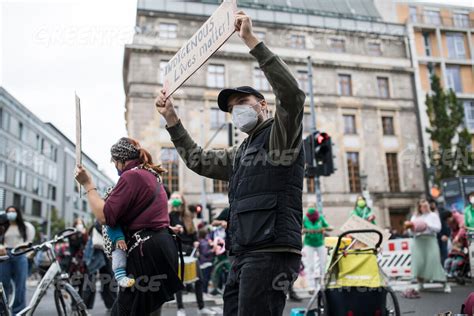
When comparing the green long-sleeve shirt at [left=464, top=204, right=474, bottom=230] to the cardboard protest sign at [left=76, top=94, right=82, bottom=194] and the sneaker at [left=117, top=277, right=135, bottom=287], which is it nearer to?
the sneaker at [left=117, top=277, right=135, bottom=287]

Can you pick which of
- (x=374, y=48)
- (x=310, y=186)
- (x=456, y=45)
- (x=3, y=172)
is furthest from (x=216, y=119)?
(x=3, y=172)

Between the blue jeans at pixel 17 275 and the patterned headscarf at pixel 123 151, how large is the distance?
156 inches

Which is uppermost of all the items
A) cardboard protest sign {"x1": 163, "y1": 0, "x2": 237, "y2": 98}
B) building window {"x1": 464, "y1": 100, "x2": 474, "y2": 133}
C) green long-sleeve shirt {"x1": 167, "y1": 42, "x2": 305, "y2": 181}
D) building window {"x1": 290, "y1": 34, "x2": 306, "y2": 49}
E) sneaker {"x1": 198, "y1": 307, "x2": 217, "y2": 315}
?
building window {"x1": 290, "y1": 34, "x2": 306, "y2": 49}

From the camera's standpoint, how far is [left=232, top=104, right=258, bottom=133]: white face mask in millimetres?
2807

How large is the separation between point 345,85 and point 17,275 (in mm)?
31099

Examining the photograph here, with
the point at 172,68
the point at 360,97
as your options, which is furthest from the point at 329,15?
the point at 172,68

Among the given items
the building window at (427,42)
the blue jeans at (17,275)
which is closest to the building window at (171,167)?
the blue jeans at (17,275)

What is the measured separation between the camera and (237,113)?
9.30ft

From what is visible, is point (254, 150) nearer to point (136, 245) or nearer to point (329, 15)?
point (136, 245)


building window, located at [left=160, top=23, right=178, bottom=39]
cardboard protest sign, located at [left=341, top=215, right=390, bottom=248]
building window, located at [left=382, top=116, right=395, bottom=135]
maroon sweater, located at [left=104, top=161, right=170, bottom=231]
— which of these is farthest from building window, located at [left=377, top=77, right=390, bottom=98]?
maroon sweater, located at [left=104, top=161, right=170, bottom=231]

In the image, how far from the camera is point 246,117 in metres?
2.81

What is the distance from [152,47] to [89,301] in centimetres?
2410

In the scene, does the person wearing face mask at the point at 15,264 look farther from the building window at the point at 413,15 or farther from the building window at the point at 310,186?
the building window at the point at 413,15

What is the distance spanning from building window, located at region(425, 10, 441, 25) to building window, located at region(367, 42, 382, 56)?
760cm
